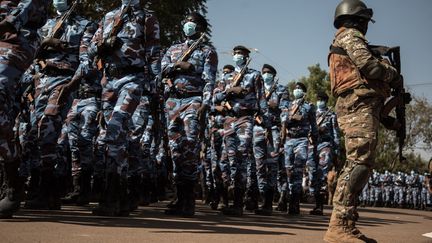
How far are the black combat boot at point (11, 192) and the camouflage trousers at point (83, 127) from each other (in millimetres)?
3071

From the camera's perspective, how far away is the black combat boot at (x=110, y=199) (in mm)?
5773

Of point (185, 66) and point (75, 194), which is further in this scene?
point (75, 194)

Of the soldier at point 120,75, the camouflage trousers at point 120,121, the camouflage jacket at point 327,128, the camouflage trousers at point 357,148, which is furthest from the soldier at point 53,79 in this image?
the camouflage jacket at point 327,128

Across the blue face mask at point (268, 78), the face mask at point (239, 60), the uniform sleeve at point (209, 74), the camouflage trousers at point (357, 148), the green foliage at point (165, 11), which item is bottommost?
the camouflage trousers at point (357, 148)

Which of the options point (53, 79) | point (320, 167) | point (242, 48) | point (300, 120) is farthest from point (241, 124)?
point (320, 167)

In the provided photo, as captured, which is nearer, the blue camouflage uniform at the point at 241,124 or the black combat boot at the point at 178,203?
the black combat boot at the point at 178,203

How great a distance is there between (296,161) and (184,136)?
4.18 m

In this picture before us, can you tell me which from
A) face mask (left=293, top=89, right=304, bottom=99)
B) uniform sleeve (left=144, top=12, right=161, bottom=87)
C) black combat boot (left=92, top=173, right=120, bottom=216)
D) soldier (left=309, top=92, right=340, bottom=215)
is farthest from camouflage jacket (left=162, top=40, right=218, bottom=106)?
soldier (left=309, top=92, right=340, bottom=215)

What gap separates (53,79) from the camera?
6.76 metres

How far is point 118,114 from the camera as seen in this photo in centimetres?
591

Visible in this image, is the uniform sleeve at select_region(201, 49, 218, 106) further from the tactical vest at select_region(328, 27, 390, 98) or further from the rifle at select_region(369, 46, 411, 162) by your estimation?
the rifle at select_region(369, 46, 411, 162)

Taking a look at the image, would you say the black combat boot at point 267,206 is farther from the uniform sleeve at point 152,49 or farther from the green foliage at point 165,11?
the green foliage at point 165,11

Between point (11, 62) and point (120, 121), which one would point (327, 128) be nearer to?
point (120, 121)

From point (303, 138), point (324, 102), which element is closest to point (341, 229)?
point (303, 138)
